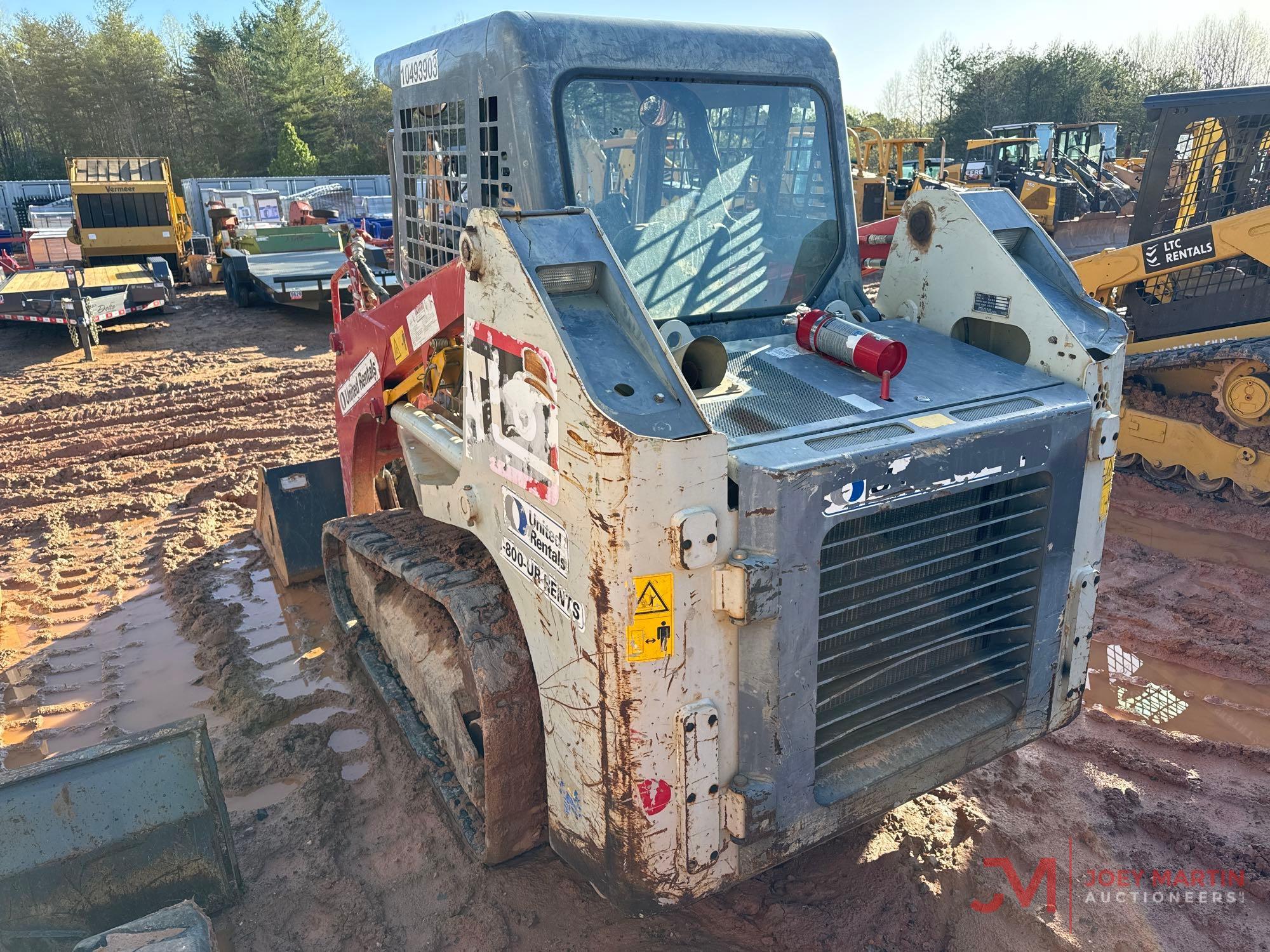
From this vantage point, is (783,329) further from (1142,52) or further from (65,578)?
(1142,52)

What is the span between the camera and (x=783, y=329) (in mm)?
3369

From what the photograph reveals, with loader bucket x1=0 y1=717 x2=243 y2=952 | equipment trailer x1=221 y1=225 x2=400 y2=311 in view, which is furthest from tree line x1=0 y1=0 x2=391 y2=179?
loader bucket x1=0 y1=717 x2=243 y2=952

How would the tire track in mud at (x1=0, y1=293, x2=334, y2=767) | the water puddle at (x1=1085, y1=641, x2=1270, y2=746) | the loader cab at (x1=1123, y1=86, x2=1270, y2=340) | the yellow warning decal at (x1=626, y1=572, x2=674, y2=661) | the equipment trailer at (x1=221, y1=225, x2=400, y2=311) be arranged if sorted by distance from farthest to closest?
the equipment trailer at (x1=221, y1=225, x2=400, y2=311)
the loader cab at (x1=1123, y1=86, x2=1270, y2=340)
the tire track in mud at (x1=0, y1=293, x2=334, y2=767)
the water puddle at (x1=1085, y1=641, x2=1270, y2=746)
the yellow warning decal at (x1=626, y1=572, x2=674, y2=661)

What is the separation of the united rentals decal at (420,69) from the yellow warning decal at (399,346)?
0.99 m

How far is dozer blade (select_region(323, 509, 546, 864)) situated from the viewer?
2799 mm

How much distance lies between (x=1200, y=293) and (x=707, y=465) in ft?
20.4

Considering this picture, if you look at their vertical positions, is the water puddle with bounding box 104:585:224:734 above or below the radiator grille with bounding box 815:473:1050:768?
below

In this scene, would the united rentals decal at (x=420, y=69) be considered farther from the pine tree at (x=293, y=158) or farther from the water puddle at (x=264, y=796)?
the pine tree at (x=293, y=158)

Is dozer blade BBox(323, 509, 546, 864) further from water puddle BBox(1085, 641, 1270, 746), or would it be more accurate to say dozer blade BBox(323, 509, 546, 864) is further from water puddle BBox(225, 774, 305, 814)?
water puddle BBox(1085, 641, 1270, 746)

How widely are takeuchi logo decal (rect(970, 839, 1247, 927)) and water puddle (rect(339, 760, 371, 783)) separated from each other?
7.70 ft

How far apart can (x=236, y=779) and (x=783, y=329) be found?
2.81m

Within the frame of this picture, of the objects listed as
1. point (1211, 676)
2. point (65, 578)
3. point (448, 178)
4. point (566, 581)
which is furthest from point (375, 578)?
point (1211, 676)

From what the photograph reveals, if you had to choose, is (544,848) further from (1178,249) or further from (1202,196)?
(1202,196)

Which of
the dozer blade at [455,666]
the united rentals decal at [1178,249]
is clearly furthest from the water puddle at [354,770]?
the united rentals decal at [1178,249]
